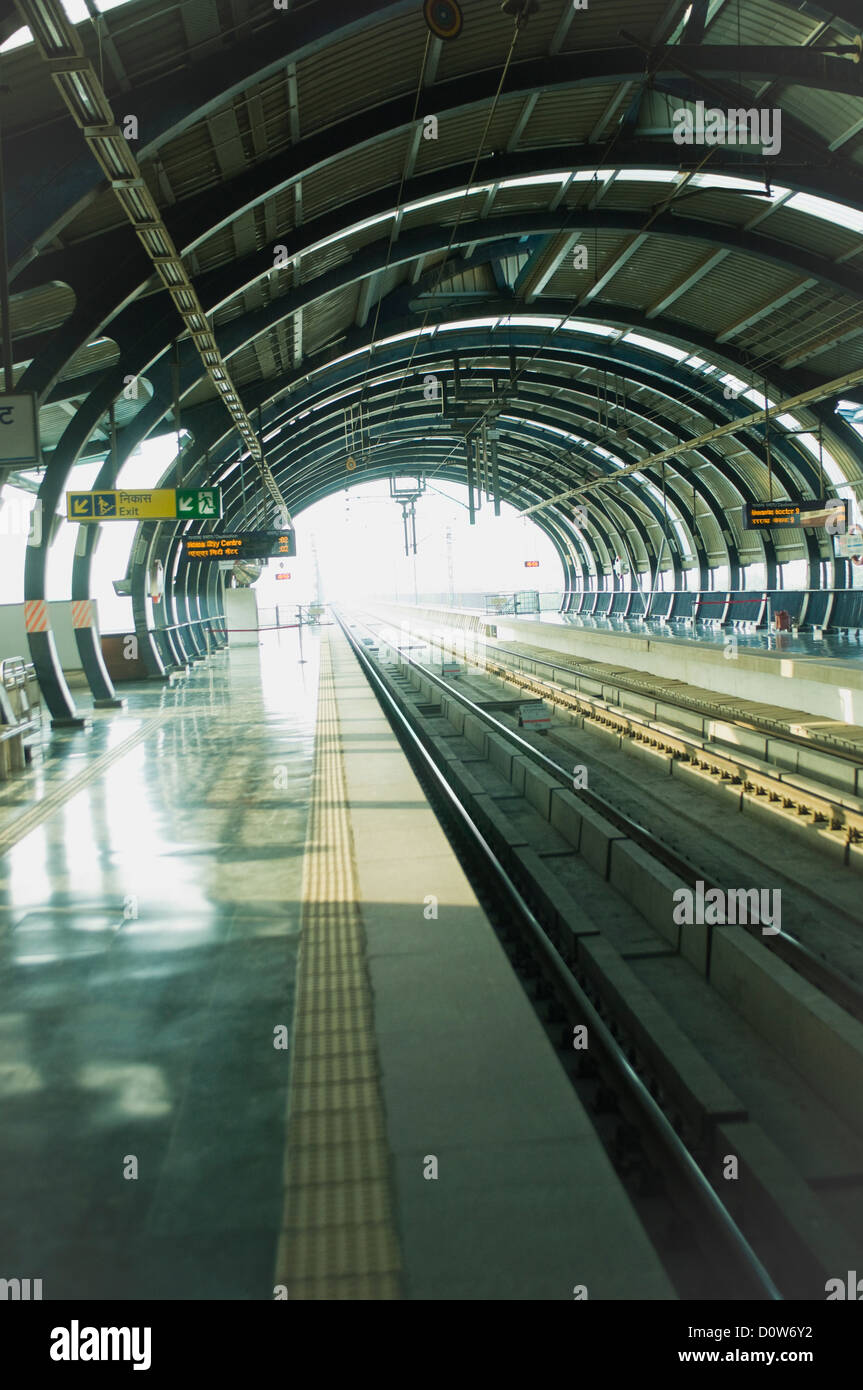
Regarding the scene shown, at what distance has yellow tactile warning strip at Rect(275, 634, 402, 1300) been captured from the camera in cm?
281

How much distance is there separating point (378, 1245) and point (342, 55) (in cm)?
1187

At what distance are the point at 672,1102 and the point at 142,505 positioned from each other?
1324cm

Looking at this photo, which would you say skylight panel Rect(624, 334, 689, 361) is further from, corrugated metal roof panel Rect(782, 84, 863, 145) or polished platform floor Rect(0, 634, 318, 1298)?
polished platform floor Rect(0, 634, 318, 1298)

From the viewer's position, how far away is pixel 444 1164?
128 inches

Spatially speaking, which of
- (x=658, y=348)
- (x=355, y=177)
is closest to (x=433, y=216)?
(x=355, y=177)

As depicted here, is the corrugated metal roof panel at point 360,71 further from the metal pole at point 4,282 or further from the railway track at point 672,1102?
the railway track at point 672,1102

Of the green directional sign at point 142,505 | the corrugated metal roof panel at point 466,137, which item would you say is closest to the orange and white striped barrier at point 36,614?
the green directional sign at point 142,505

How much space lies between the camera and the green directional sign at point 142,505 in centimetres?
1473

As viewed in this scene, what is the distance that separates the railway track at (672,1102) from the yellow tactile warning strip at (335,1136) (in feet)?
4.14

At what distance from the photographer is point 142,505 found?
15.0 metres

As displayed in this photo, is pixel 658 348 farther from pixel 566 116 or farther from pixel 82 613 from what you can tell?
pixel 82 613
